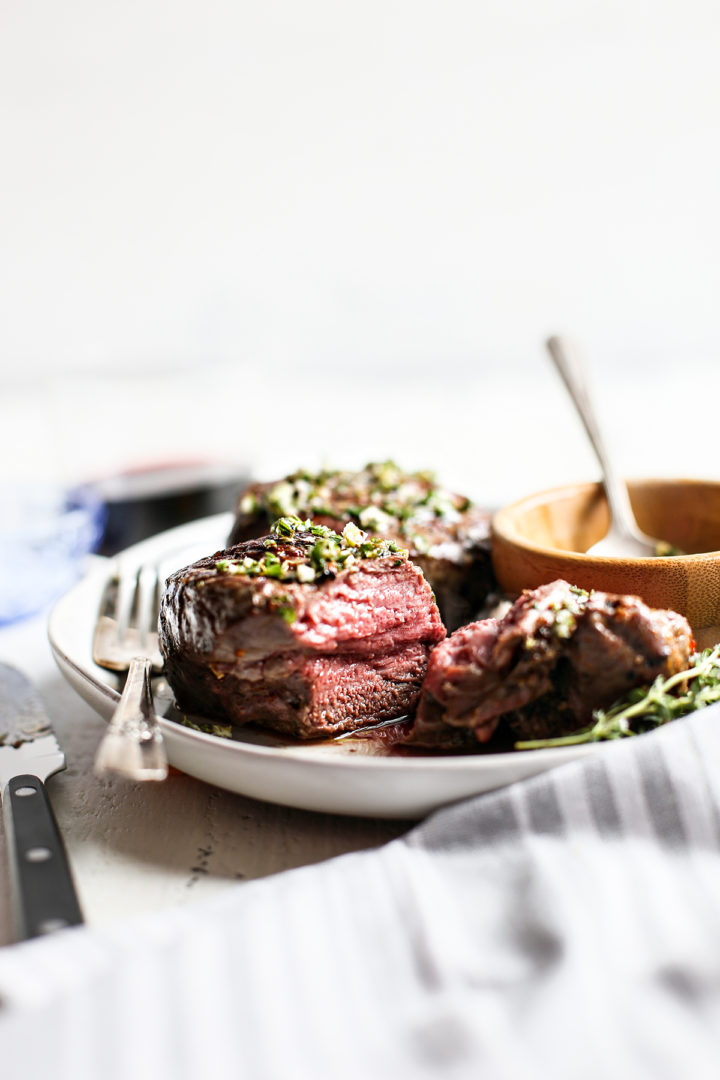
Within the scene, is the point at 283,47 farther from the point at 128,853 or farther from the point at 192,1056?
the point at 192,1056

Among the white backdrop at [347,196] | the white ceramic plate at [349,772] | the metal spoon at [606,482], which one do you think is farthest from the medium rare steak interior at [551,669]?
the white backdrop at [347,196]

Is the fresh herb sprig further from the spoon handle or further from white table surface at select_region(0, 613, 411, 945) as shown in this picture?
the spoon handle

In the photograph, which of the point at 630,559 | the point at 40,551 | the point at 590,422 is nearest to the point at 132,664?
the point at 630,559

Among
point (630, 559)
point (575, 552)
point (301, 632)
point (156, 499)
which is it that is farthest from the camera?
point (156, 499)

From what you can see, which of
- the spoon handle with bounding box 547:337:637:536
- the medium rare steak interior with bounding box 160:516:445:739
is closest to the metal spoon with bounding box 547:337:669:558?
the spoon handle with bounding box 547:337:637:536

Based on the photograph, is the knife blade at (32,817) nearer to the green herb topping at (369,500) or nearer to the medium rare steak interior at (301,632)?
the medium rare steak interior at (301,632)

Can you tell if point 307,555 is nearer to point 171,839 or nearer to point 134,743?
point 134,743

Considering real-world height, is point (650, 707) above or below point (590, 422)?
below
